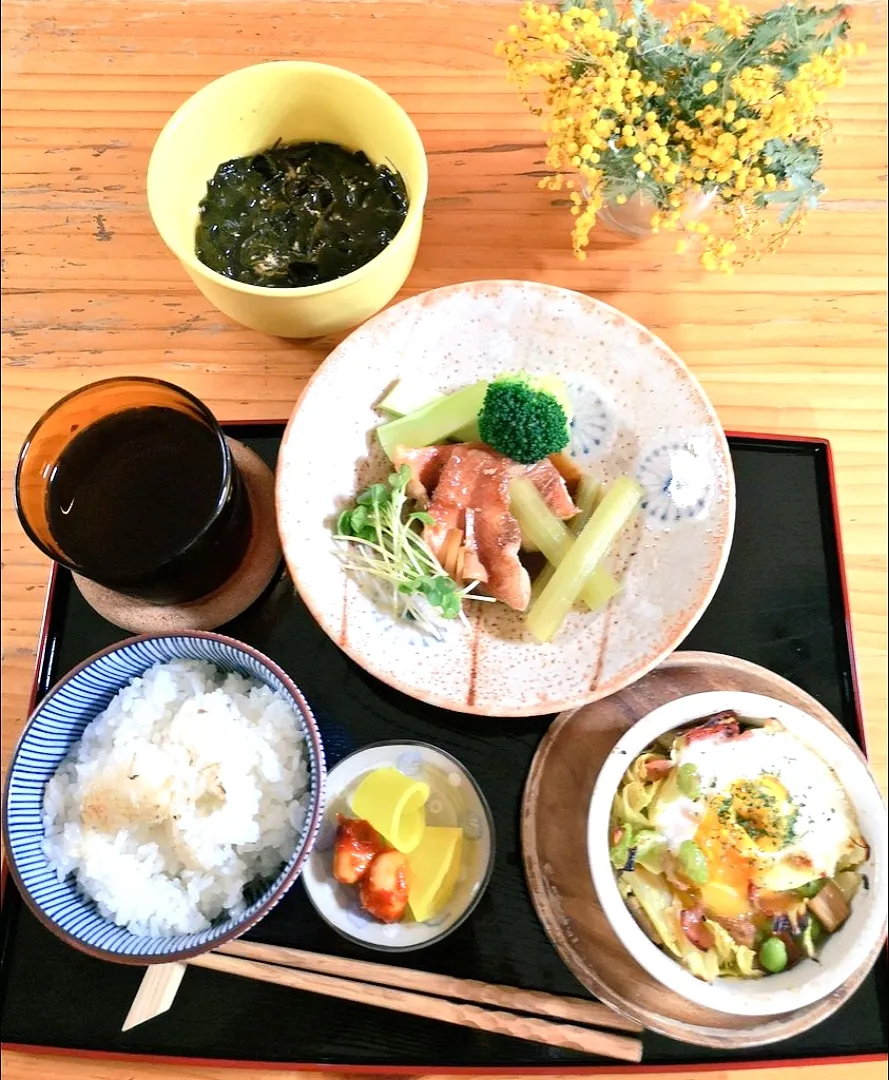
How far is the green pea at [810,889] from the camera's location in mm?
1264

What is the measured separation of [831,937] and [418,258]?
1453 mm

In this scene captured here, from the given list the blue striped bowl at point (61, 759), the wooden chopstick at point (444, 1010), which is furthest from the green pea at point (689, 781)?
the blue striped bowl at point (61, 759)

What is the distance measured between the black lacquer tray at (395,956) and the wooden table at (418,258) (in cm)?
12

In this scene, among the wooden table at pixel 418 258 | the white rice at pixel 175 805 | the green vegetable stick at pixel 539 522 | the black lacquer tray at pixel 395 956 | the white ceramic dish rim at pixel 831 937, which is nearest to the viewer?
the white ceramic dish rim at pixel 831 937

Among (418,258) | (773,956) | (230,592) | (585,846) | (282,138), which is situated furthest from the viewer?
(418,258)

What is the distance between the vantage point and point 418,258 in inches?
66.8

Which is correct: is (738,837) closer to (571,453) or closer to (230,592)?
(571,453)

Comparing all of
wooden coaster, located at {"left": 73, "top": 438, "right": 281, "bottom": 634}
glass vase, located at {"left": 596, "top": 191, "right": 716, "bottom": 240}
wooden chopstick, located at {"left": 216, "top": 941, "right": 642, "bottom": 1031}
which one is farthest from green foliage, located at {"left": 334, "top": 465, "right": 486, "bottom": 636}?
glass vase, located at {"left": 596, "top": 191, "right": 716, "bottom": 240}

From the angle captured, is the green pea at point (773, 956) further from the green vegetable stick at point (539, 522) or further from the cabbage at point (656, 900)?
the green vegetable stick at point (539, 522)

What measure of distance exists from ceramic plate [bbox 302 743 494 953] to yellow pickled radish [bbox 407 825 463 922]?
2 cm

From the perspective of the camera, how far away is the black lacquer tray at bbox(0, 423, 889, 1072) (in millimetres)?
1368

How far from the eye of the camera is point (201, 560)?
1287 mm

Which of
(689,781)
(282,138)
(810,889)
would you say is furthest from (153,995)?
(282,138)

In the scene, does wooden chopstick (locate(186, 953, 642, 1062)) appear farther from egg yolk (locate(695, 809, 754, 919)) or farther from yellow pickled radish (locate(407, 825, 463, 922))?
egg yolk (locate(695, 809, 754, 919))
